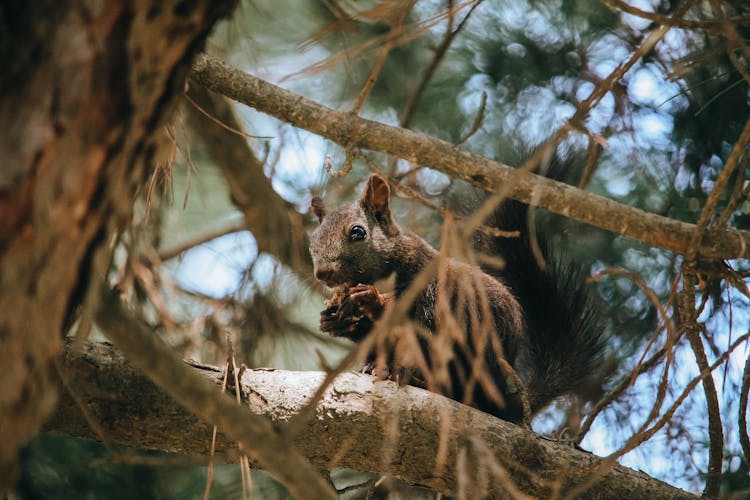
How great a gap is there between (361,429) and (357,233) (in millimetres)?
813

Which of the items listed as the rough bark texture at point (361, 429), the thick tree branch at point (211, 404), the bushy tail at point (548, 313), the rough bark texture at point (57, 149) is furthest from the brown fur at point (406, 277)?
the rough bark texture at point (57, 149)

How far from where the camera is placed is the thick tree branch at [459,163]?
1514 mm

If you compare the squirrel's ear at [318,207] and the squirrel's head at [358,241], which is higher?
the squirrel's ear at [318,207]

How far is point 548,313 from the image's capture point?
8.56ft

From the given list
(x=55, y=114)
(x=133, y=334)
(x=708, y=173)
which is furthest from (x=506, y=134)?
(x=55, y=114)

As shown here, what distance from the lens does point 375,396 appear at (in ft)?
5.66

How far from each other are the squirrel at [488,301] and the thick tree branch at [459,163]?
46 centimetres

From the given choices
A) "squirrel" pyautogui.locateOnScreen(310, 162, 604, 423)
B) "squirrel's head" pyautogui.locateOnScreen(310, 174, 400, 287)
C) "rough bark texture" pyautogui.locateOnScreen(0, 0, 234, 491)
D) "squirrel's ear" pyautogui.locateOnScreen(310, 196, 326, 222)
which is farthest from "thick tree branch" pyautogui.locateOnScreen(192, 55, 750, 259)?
"rough bark texture" pyautogui.locateOnScreen(0, 0, 234, 491)

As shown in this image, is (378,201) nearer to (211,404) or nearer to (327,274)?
(327,274)

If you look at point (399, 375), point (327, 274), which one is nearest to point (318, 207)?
point (327, 274)

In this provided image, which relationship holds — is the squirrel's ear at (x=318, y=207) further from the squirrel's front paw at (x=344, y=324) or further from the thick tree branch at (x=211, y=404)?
the thick tree branch at (x=211, y=404)

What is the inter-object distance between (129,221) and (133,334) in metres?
0.35

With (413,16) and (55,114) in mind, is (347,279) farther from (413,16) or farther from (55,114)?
(55,114)

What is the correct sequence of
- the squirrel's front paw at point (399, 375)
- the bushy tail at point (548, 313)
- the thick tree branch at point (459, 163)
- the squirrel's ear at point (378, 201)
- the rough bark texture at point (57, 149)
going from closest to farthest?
the rough bark texture at point (57, 149)
the thick tree branch at point (459, 163)
the squirrel's front paw at point (399, 375)
the squirrel's ear at point (378, 201)
the bushy tail at point (548, 313)
